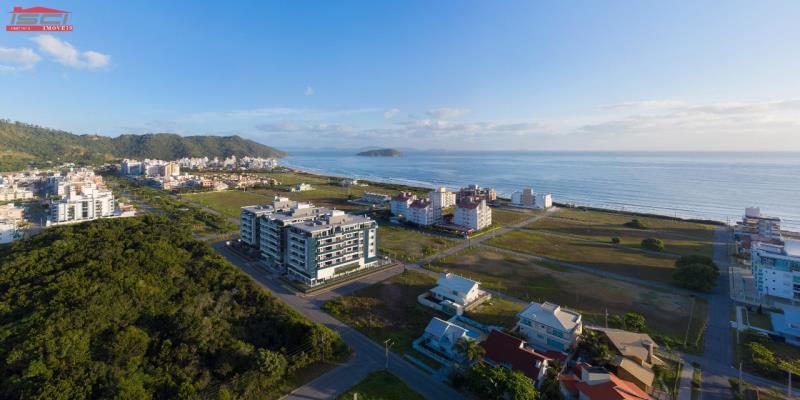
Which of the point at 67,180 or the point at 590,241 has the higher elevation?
the point at 67,180

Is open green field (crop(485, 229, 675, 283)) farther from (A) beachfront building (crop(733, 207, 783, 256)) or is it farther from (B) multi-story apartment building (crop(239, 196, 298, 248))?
(B) multi-story apartment building (crop(239, 196, 298, 248))

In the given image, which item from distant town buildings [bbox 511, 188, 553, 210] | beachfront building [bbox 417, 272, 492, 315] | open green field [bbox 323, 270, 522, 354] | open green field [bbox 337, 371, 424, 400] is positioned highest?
distant town buildings [bbox 511, 188, 553, 210]

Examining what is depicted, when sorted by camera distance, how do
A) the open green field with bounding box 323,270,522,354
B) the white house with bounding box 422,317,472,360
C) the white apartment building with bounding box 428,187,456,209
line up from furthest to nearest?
the white apartment building with bounding box 428,187,456,209 < the open green field with bounding box 323,270,522,354 < the white house with bounding box 422,317,472,360

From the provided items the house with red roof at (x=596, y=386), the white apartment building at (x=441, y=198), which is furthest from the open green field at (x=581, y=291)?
the white apartment building at (x=441, y=198)

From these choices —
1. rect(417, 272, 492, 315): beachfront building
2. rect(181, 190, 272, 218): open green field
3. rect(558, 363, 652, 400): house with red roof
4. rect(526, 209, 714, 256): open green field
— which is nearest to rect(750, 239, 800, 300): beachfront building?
rect(526, 209, 714, 256): open green field

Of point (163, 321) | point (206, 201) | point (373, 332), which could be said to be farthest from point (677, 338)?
point (206, 201)

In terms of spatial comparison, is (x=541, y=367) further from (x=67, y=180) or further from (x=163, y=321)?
(x=67, y=180)
